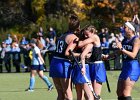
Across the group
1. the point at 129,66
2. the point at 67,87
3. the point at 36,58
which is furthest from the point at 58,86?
the point at 36,58

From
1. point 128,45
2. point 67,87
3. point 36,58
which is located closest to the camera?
point 128,45

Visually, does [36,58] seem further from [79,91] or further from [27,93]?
[79,91]

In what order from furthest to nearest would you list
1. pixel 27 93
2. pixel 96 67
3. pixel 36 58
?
pixel 36 58, pixel 27 93, pixel 96 67

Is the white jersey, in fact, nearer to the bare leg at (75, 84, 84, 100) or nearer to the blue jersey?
the bare leg at (75, 84, 84, 100)

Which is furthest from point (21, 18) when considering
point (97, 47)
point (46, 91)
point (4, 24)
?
point (97, 47)

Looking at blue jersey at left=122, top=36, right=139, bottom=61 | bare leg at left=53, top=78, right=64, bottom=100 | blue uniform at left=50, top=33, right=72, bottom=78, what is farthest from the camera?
bare leg at left=53, top=78, right=64, bottom=100

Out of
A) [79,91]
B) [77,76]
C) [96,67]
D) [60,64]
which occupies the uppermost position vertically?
[60,64]

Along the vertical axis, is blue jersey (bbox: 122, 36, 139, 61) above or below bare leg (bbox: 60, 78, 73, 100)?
above

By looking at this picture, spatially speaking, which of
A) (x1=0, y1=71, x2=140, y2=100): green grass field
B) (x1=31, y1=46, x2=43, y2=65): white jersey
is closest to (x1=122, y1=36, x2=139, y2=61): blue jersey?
(x1=0, y1=71, x2=140, y2=100): green grass field

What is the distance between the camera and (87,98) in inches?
480

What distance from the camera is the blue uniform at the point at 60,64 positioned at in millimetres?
12320

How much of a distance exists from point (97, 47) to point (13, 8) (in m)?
37.0

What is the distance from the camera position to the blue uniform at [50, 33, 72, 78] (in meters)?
12.3

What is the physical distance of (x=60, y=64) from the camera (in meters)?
12.4
